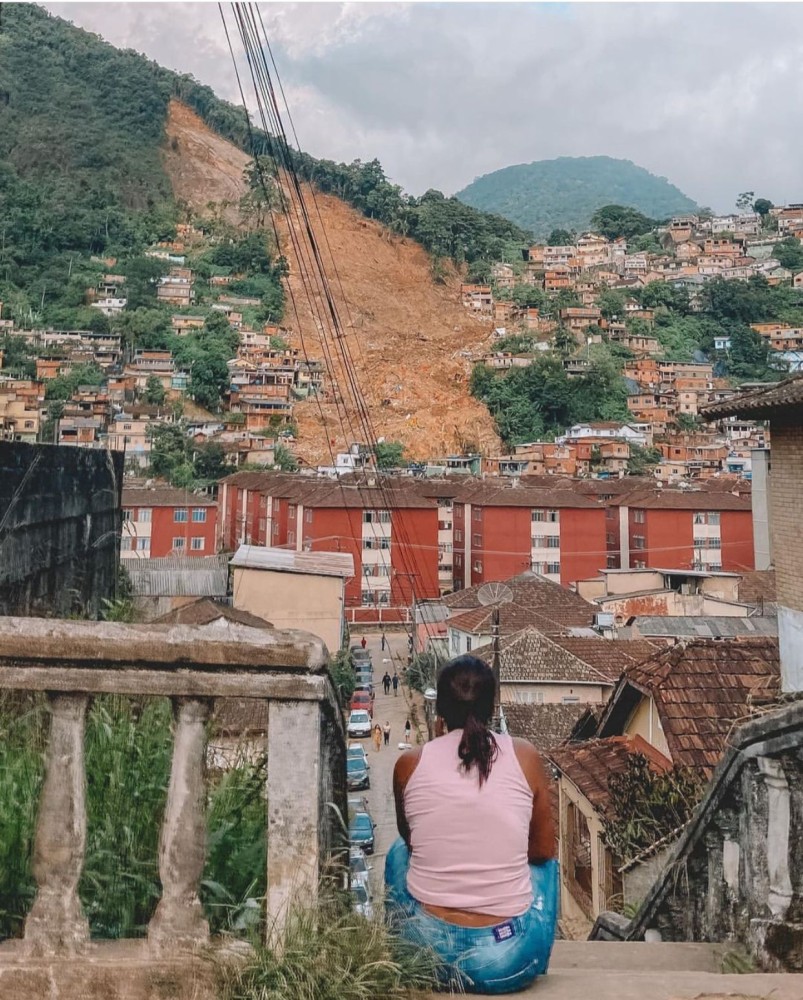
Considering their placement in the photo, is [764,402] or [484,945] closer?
[484,945]

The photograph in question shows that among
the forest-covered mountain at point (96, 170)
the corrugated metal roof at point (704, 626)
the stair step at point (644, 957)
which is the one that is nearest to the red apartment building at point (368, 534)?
the corrugated metal roof at point (704, 626)

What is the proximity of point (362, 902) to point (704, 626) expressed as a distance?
77.1ft

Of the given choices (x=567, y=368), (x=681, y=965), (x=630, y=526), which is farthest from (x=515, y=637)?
(x=567, y=368)

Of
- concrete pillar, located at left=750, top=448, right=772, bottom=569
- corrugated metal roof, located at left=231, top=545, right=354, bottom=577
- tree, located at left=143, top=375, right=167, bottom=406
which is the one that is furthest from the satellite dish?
tree, located at left=143, top=375, right=167, bottom=406

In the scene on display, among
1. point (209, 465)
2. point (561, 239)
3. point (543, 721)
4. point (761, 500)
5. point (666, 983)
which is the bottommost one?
point (543, 721)

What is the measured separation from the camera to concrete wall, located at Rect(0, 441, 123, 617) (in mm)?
5387

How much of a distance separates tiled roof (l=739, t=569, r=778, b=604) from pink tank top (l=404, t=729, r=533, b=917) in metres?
31.7

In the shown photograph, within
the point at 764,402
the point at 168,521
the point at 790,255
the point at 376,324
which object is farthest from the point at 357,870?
the point at 790,255

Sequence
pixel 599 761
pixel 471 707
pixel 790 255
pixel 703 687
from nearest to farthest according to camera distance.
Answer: pixel 471 707 → pixel 703 687 → pixel 599 761 → pixel 790 255

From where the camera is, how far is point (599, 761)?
9164 mm

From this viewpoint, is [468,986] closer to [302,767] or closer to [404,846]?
[404,846]

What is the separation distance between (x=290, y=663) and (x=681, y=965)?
2.07 meters

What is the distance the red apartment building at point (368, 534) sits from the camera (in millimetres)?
41875

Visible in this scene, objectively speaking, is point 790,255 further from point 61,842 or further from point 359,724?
point 61,842
